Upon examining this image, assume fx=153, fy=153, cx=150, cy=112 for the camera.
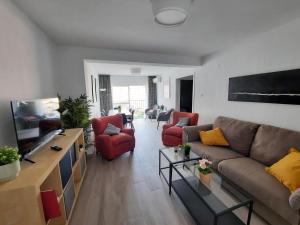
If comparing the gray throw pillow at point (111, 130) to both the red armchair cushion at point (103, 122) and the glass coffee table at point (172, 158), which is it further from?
the glass coffee table at point (172, 158)

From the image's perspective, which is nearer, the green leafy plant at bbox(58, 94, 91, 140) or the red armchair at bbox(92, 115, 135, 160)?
the green leafy plant at bbox(58, 94, 91, 140)

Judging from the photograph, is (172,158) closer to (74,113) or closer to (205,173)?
(205,173)

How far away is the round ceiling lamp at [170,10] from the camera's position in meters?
1.33

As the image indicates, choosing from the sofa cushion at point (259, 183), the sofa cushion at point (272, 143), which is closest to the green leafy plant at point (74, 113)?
the sofa cushion at point (259, 183)

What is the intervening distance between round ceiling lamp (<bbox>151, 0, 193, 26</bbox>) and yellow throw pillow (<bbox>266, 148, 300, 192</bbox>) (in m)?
1.90

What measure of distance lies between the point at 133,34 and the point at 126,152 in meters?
2.41

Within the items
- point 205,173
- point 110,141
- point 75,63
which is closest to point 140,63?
point 75,63

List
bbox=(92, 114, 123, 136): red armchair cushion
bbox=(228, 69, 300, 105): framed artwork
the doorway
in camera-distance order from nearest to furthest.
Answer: bbox=(228, 69, 300, 105): framed artwork, bbox=(92, 114, 123, 136): red armchair cushion, the doorway

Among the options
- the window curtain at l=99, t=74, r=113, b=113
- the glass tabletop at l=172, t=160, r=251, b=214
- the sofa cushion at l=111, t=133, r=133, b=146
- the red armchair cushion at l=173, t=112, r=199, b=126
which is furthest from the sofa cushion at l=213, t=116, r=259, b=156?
the window curtain at l=99, t=74, r=113, b=113

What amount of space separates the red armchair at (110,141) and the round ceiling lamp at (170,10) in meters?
2.24

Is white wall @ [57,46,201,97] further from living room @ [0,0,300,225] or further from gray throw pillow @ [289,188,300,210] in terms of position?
gray throw pillow @ [289,188,300,210]

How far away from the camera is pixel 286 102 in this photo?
2.20m

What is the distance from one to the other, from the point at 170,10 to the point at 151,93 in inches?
275

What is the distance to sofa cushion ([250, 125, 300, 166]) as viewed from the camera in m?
1.95
